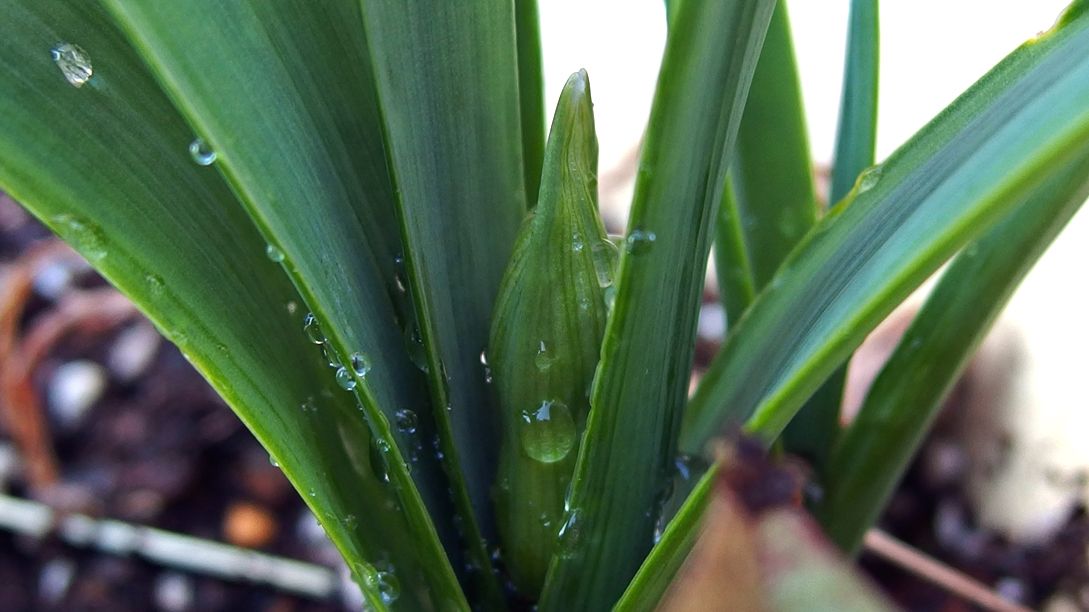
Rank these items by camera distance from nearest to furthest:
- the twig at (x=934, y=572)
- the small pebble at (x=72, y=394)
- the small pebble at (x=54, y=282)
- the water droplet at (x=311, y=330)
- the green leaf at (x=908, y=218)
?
the green leaf at (x=908, y=218) < the water droplet at (x=311, y=330) < the twig at (x=934, y=572) < the small pebble at (x=72, y=394) < the small pebble at (x=54, y=282)

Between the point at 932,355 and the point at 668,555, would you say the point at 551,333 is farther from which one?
the point at 932,355

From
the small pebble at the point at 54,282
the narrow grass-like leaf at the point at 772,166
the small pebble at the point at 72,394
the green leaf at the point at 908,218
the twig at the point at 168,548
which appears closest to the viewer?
the green leaf at the point at 908,218

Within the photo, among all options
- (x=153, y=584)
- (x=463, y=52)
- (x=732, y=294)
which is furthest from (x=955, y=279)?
(x=153, y=584)

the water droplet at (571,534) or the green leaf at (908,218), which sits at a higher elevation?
the green leaf at (908,218)

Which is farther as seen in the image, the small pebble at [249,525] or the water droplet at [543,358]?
the small pebble at [249,525]

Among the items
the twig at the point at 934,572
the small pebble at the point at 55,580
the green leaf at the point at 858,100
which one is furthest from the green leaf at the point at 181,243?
the small pebble at the point at 55,580

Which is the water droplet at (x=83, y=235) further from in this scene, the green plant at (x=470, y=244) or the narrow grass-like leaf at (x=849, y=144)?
the narrow grass-like leaf at (x=849, y=144)

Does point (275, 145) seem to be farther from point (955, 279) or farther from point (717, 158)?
point (955, 279)

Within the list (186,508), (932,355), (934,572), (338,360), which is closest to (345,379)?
(338,360)
